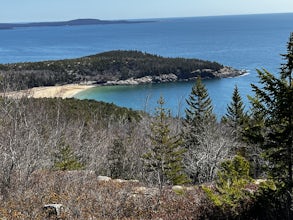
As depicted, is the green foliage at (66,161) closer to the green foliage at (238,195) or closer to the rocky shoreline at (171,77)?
the green foliage at (238,195)

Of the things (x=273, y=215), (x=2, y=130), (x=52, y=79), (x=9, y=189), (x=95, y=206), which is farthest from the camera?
(x=52, y=79)

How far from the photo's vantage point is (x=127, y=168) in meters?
21.6

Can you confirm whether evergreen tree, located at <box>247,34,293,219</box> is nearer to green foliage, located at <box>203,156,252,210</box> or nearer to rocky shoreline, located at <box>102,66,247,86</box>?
green foliage, located at <box>203,156,252,210</box>

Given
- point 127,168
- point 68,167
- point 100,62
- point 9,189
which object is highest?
point 100,62

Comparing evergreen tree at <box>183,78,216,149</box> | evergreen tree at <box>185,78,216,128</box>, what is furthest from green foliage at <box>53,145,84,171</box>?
evergreen tree at <box>185,78,216,128</box>

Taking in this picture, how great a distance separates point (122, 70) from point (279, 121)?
117386 mm

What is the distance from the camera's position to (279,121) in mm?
7145

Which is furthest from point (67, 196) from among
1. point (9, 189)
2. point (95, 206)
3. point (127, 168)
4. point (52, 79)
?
point (52, 79)

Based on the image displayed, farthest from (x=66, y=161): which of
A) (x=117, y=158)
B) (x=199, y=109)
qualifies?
(x=199, y=109)

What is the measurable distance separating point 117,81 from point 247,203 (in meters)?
109

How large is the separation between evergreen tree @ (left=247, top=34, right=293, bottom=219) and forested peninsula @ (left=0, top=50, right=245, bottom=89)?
10184 centimetres

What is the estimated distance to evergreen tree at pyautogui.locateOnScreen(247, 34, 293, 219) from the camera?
22.5 feet

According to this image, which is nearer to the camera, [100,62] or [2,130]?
[2,130]

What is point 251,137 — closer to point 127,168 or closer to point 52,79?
point 127,168
